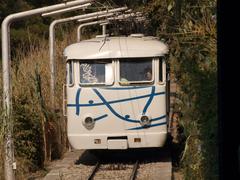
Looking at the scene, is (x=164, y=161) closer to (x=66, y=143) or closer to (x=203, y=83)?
(x=66, y=143)

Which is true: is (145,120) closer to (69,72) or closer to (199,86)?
(69,72)

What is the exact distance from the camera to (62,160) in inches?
548

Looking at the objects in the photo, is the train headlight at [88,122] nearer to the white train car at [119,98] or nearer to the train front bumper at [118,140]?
the white train car at [119,98]

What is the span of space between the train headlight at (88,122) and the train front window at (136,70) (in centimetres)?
104

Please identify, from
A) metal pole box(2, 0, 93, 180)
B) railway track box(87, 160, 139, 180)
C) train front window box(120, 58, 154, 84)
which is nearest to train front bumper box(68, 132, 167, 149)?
Answer: railway track box(87, 160, 139, 180)

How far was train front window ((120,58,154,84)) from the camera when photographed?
12.9 meters

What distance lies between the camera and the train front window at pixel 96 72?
42.3ft

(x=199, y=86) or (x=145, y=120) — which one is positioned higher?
(x=199, y=86)

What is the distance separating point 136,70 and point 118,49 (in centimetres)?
57

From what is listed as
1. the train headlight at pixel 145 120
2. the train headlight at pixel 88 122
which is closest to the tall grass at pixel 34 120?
the train headlight at pixel 88 122

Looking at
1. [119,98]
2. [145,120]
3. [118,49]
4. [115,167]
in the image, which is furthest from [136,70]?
[115,167]

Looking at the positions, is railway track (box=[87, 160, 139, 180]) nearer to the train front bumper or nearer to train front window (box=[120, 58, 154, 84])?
the train front bumper

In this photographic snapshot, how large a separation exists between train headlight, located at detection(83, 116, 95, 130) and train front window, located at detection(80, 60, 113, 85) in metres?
0.76

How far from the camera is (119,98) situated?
12.6 metres
